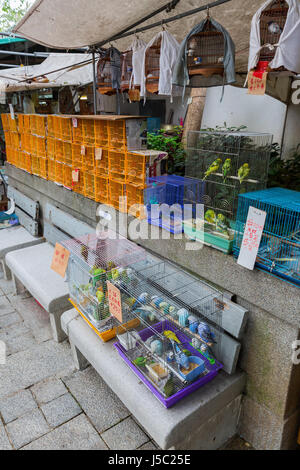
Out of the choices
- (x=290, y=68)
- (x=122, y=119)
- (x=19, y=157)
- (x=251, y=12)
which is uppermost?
(x=251, y=12)

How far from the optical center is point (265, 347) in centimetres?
257

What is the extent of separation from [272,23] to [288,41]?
0.66 feet

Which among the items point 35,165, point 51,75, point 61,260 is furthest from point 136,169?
point 51,75

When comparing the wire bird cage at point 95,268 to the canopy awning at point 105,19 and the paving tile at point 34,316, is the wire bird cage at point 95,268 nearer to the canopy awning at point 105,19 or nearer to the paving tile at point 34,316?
the paving tile at point 34,316

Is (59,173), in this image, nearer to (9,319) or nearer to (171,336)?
(9,319)

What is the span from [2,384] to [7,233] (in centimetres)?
324

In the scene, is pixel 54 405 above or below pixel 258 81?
below

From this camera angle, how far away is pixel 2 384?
3381mm

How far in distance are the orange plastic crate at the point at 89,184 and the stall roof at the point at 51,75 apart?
9.29 ft

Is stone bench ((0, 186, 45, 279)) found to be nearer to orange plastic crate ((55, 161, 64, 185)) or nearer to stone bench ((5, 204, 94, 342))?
stone bench ((5, 204, 94, 342))

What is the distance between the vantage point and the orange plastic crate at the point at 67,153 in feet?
15.8

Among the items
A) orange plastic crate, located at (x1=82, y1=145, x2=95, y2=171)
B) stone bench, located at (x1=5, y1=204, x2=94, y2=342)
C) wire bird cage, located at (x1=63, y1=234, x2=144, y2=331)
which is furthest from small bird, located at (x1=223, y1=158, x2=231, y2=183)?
stone bench, located at (x1=5, y1=204, x2=94, y2=342)
